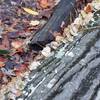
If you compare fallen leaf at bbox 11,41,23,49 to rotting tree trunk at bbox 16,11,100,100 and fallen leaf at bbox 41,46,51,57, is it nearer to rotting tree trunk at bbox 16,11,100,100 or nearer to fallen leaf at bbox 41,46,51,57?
fallen leaf at bbox 41,46,51,57

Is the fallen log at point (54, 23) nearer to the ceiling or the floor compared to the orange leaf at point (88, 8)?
nearer to the floor

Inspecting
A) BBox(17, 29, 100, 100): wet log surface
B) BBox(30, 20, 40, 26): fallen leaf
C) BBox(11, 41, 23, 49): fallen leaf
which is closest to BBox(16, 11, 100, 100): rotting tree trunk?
BBox(17, 29, 100, 100): wet log surface

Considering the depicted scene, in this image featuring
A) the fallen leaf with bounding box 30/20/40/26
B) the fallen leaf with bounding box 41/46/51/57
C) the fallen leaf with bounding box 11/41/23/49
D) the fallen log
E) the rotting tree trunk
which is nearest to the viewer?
the rotting tree trunk

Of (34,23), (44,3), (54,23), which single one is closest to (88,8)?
(54,23)

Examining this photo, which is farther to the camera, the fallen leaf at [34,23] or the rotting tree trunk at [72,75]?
the fallen leaf at [34,23]

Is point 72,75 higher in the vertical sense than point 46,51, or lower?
higher

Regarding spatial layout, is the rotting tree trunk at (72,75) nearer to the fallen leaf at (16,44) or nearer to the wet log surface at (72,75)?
the wet log surface at (72,75)

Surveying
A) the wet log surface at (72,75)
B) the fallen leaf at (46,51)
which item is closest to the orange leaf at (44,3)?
the fallen leaf at (46,51)

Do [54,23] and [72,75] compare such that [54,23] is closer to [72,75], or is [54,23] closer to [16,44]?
[16,44]

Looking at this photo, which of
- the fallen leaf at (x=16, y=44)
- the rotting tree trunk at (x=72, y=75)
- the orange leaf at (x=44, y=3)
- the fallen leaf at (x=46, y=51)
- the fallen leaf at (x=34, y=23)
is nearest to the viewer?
the rotting tree trunk at (x=72, y=75)

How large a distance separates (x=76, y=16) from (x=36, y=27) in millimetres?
→ 519

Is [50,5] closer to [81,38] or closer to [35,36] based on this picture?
[35,36]

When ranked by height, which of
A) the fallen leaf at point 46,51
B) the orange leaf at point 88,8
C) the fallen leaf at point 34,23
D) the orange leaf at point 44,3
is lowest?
the fallen leaf at point 46,51

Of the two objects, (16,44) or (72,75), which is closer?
(72,75)
